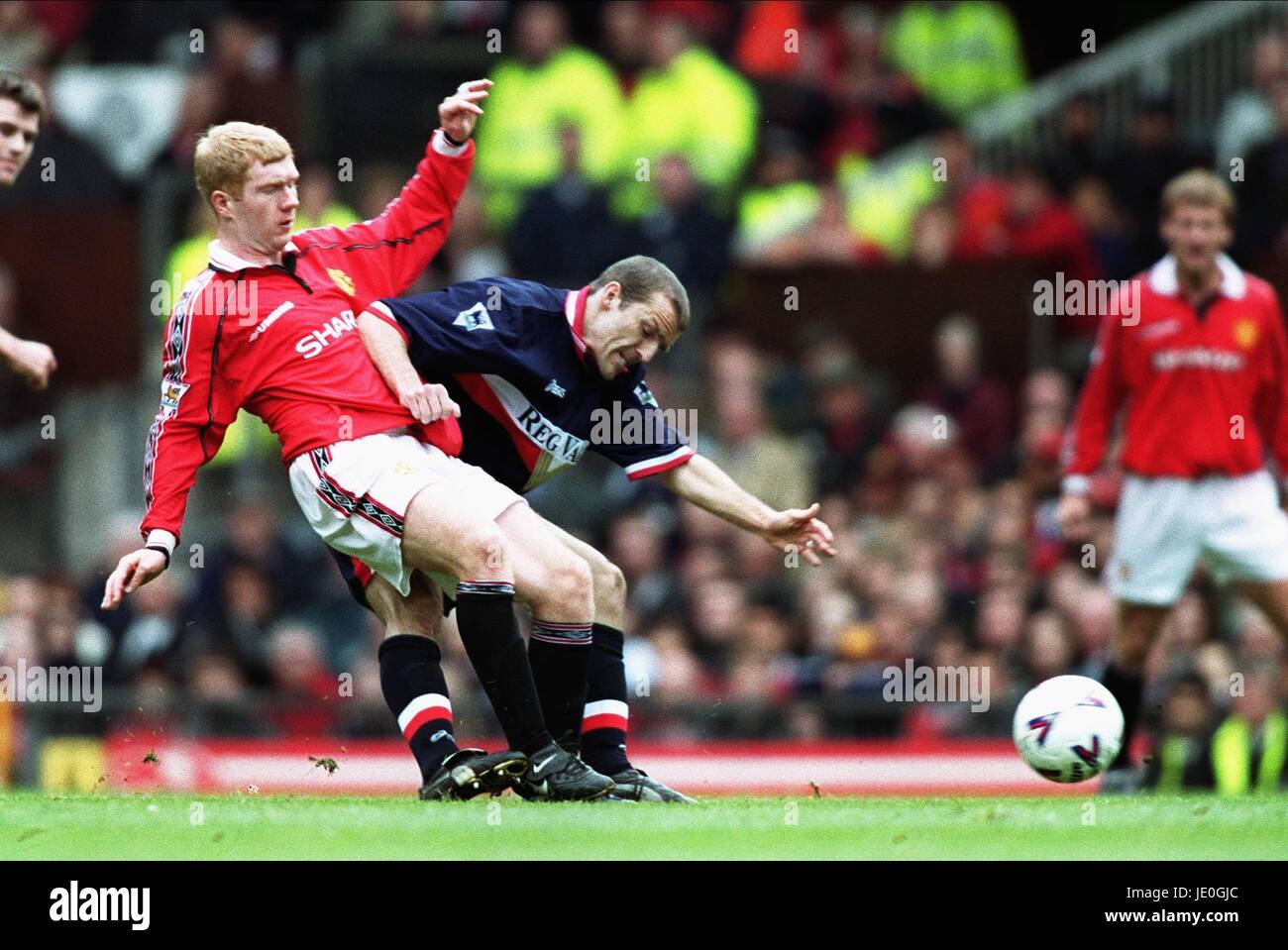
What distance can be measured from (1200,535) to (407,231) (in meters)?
3.78

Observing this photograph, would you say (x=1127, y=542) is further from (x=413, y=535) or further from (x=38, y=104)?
(x=38, y=104)

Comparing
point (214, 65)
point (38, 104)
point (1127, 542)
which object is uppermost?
point (214, 65)

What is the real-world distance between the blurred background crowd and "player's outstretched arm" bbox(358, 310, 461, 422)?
523 centimetres

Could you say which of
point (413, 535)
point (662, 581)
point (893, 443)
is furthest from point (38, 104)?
point (893, 443)

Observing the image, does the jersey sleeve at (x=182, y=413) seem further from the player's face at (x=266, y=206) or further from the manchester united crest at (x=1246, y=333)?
the manchester united crest at (x=1246, y=333)

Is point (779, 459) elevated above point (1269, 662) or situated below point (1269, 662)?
above

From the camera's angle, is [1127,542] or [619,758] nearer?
[619,758]

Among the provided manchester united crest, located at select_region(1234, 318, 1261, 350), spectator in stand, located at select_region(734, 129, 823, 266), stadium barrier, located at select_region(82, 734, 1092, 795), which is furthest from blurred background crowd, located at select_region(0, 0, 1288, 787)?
manchester united crest, located at select_region(1234, 318, 1261, 350)

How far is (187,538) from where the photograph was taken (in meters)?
14.0

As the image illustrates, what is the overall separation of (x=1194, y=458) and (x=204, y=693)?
5.87m

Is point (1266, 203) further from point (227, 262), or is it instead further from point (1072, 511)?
point (227, 262)

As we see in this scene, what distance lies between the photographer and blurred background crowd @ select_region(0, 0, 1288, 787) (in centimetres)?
1251

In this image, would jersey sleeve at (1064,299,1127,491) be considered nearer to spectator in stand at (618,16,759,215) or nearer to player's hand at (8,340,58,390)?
player's hand at (8,340,58,390)

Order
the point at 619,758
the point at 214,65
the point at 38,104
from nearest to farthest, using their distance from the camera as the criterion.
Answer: the point at 619,758, the point at 38,104, the point at 214,65
